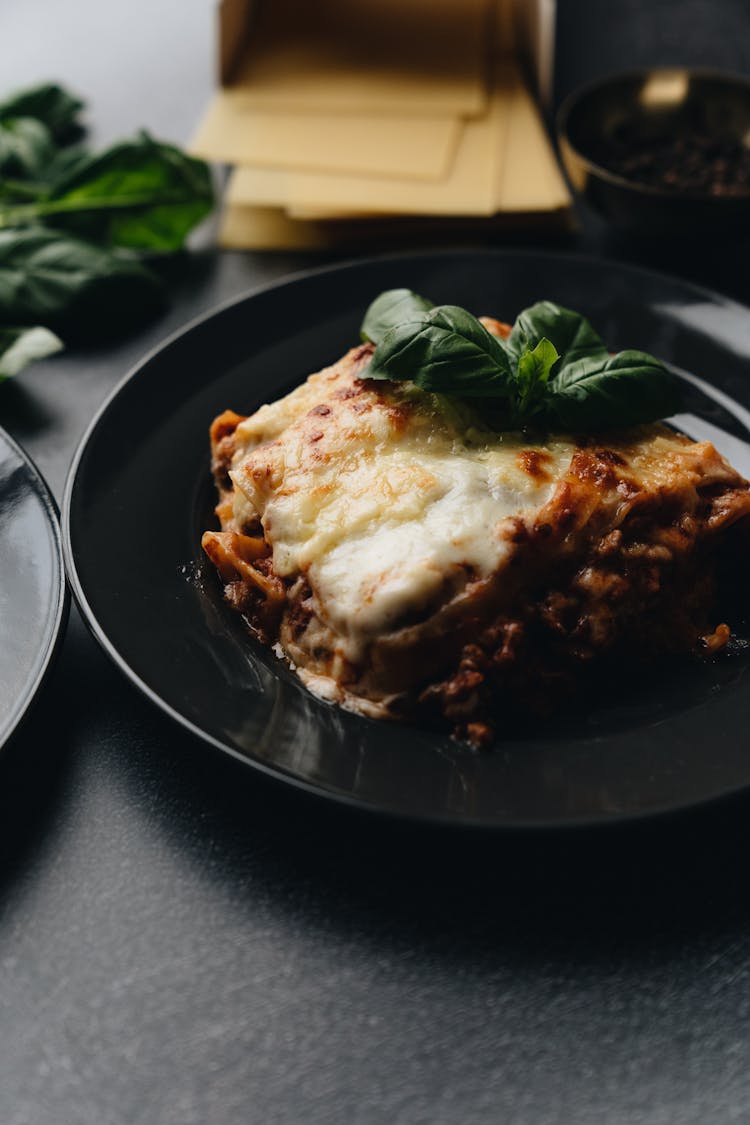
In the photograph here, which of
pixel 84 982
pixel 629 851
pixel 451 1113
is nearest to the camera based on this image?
pixel 451 1113

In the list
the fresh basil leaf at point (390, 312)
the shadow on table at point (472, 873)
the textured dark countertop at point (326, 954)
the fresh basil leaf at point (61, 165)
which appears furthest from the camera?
the fresh basil leaf at point (61, 165)

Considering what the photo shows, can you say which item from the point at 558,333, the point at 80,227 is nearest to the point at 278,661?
the point at 558,333

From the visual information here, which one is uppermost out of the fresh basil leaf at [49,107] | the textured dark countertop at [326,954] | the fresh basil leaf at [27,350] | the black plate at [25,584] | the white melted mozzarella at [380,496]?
the fresh basil leaf at [49,107]

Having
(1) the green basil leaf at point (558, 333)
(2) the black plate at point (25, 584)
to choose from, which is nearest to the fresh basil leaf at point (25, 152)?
(2) the black plate at point (25, 584)

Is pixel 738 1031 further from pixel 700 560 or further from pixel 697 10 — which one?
pixel 697 10

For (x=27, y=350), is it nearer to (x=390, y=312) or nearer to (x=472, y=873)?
(x=390, y=312)

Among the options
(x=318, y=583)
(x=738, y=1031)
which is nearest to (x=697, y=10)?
(x=318, y=583)

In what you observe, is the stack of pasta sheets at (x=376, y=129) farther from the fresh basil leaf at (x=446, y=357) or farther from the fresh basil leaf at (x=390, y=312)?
the fresh basil leaf at (x=446, y=357)
